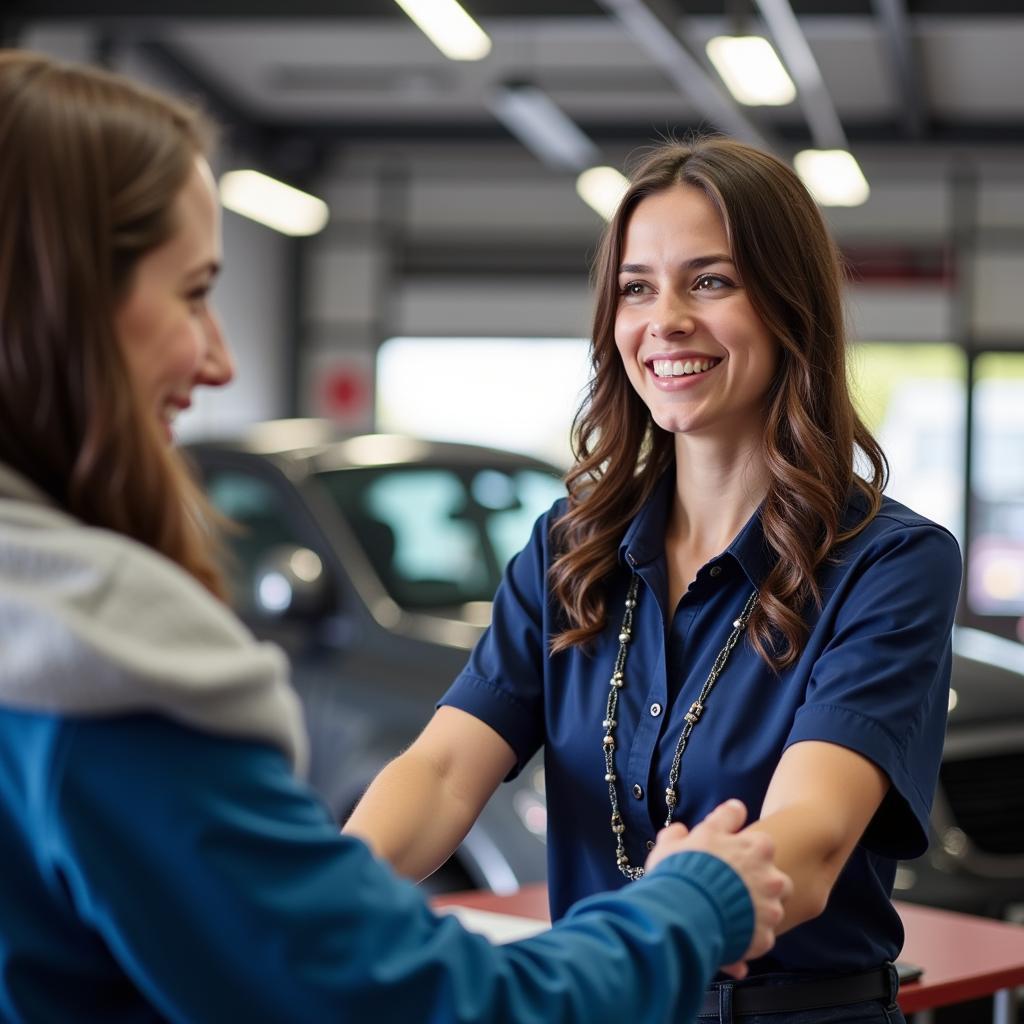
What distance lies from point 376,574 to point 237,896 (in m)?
3.56

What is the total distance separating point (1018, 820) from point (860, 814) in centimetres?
234

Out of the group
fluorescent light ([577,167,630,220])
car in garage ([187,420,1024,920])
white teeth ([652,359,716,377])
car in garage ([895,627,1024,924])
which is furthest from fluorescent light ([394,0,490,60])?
white teeth ([652,359,716,377])

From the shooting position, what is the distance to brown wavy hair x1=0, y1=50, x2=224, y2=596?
1145 millimetres

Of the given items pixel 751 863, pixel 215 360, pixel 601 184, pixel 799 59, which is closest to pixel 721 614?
pixel 751 863

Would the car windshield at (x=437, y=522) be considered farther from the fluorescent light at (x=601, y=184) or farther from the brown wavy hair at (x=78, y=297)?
the fluorescent light at (x=601, y=184)

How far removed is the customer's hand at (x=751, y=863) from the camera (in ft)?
4.94

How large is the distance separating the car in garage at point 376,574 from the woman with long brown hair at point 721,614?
5.77 feet

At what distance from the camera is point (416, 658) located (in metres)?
4.41

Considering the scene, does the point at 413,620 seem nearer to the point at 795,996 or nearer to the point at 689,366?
the point at 689,366

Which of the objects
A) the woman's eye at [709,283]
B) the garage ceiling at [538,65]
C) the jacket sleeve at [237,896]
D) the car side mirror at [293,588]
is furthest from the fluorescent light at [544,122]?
the jacket sleeve at [237,896]

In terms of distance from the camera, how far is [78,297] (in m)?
1.15

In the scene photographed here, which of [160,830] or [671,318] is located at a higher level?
[671,318]

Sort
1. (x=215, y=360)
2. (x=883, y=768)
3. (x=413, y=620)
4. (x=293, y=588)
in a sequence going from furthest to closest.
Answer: (x=413, y=620)
(x=293, y=588)
(x=883, y=768)
(x=215, y=360)

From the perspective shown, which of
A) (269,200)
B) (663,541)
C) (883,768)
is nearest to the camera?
(883,768)
